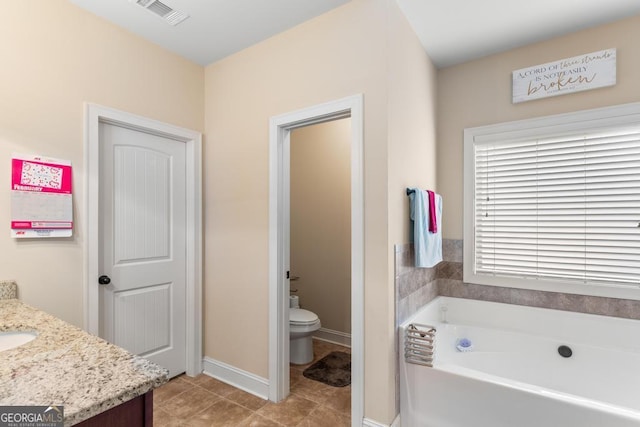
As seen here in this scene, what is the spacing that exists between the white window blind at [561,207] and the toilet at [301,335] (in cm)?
149

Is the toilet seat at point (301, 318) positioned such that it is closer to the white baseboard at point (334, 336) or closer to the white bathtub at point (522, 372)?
the white baseboard at point (334, 336)

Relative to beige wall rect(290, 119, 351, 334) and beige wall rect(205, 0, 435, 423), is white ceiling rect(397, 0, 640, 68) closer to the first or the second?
beige wall rect(205, 0, 435, 423)

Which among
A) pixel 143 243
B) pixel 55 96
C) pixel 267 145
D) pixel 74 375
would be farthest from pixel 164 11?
pixel 74 375

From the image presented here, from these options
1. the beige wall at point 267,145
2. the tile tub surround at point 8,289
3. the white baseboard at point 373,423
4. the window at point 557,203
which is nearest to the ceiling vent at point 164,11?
the beige wall at point 267,145

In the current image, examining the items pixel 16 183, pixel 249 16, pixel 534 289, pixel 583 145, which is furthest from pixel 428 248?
pixel 16 183

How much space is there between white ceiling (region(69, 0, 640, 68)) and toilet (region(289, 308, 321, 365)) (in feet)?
7.64

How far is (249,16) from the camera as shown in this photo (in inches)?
84.0

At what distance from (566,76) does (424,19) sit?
110 centimetres

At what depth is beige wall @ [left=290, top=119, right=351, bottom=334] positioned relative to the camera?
3.38m

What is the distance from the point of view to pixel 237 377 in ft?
8.29

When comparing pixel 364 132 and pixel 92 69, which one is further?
pixel 92 69

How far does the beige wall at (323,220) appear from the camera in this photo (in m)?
3.38

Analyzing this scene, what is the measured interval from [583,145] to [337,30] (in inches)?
73.4

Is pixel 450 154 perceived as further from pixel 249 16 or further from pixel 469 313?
pixel 249 16
